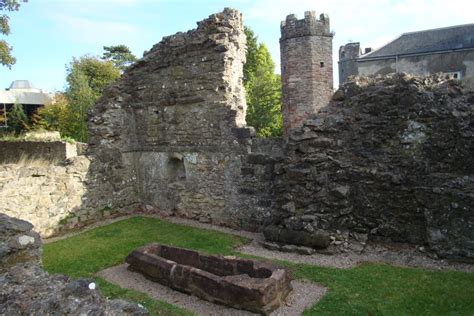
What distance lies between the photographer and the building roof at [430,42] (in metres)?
25.9

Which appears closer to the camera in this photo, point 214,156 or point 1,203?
point 1,203

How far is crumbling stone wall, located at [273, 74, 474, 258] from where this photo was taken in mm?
6715

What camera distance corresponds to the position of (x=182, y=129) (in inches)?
418

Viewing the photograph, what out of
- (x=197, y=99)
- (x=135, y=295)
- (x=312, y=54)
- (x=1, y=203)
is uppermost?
(x=312, y=54)

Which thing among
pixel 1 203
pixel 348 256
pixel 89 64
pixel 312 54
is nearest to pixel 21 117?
pixel 89 64

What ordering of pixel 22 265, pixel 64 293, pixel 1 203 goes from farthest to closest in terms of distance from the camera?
pixel 1 203 → pixel 22 265 → pixel 64 293

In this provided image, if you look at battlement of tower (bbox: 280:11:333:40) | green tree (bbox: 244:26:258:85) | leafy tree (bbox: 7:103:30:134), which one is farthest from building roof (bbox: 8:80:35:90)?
battlement of tower (bbox: 280:11:333:40)

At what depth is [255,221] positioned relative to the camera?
926cm

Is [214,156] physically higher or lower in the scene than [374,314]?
higher

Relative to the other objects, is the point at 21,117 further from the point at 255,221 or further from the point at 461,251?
the point at 461,251

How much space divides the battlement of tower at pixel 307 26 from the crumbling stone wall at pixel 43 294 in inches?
829

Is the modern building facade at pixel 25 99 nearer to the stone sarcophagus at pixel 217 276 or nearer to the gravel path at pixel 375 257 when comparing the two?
the stone sarcophagus at pixel 217 276

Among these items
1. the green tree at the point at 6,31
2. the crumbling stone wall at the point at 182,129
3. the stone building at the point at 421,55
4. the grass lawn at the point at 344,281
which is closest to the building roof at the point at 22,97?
the green tree at the point at 6,31

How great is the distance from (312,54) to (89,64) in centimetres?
1968
